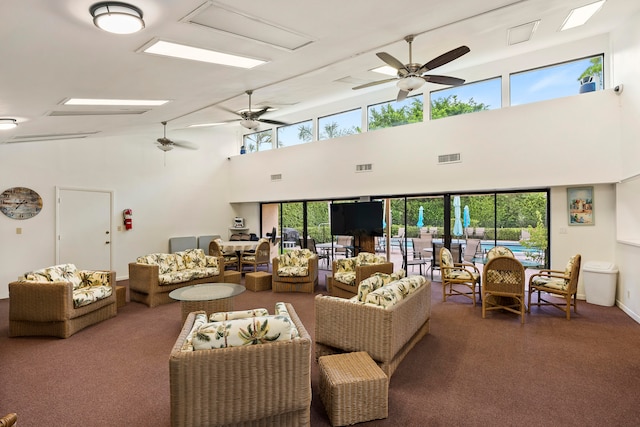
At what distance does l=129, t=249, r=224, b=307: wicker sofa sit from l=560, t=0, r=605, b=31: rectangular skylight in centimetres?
712

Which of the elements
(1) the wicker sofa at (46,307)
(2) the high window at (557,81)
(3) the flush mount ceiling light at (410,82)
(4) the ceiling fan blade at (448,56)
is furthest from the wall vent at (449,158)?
(1) the wicker sofa at (46,307)

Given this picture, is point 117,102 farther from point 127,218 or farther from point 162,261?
point 127,218

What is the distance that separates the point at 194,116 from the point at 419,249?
18.2 feet

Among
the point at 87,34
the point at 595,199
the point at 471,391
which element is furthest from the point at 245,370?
the point at 595,199

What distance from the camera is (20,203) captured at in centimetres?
676

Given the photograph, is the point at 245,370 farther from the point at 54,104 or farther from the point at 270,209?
the point at 270,209

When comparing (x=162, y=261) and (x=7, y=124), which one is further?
(x=162, y=261)

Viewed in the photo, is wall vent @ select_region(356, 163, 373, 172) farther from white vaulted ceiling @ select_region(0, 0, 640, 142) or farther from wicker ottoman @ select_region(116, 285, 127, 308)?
wicker ottoman @ select_region(116, 285, 127, 308)

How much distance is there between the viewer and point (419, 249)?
7695mm

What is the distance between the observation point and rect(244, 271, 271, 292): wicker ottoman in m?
6.99

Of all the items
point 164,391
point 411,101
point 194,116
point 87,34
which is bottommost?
point 164,391

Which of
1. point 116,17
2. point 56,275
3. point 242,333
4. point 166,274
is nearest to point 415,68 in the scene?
point 116,17

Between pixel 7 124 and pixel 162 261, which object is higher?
pixel 7 124

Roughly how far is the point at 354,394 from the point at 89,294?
4196 mm
